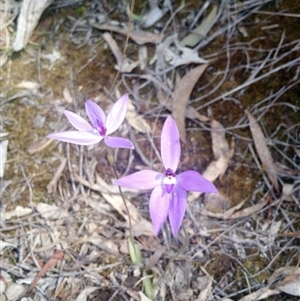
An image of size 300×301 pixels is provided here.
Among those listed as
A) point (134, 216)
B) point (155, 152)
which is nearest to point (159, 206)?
point (134, 216)

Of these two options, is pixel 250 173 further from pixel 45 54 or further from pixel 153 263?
pixel 45 54

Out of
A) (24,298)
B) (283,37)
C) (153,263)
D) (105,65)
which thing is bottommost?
(24,298)

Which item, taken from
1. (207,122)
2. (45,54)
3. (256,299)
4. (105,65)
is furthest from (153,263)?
(45,54)

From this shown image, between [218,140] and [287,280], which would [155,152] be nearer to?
[218,140]

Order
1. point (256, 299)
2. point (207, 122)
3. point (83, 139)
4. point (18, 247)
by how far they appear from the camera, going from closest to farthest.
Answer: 1. point (83, 139)
2. point (256, 299)
3. point (18, 247)
4. point (207, 122)

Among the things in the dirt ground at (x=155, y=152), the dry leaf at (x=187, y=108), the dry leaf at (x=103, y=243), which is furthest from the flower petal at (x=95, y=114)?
the dry leaf at (x=187, y=108)

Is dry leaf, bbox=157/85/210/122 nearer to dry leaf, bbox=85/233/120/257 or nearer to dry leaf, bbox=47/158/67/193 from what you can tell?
dry leaf, bbox=47/158/67/193
